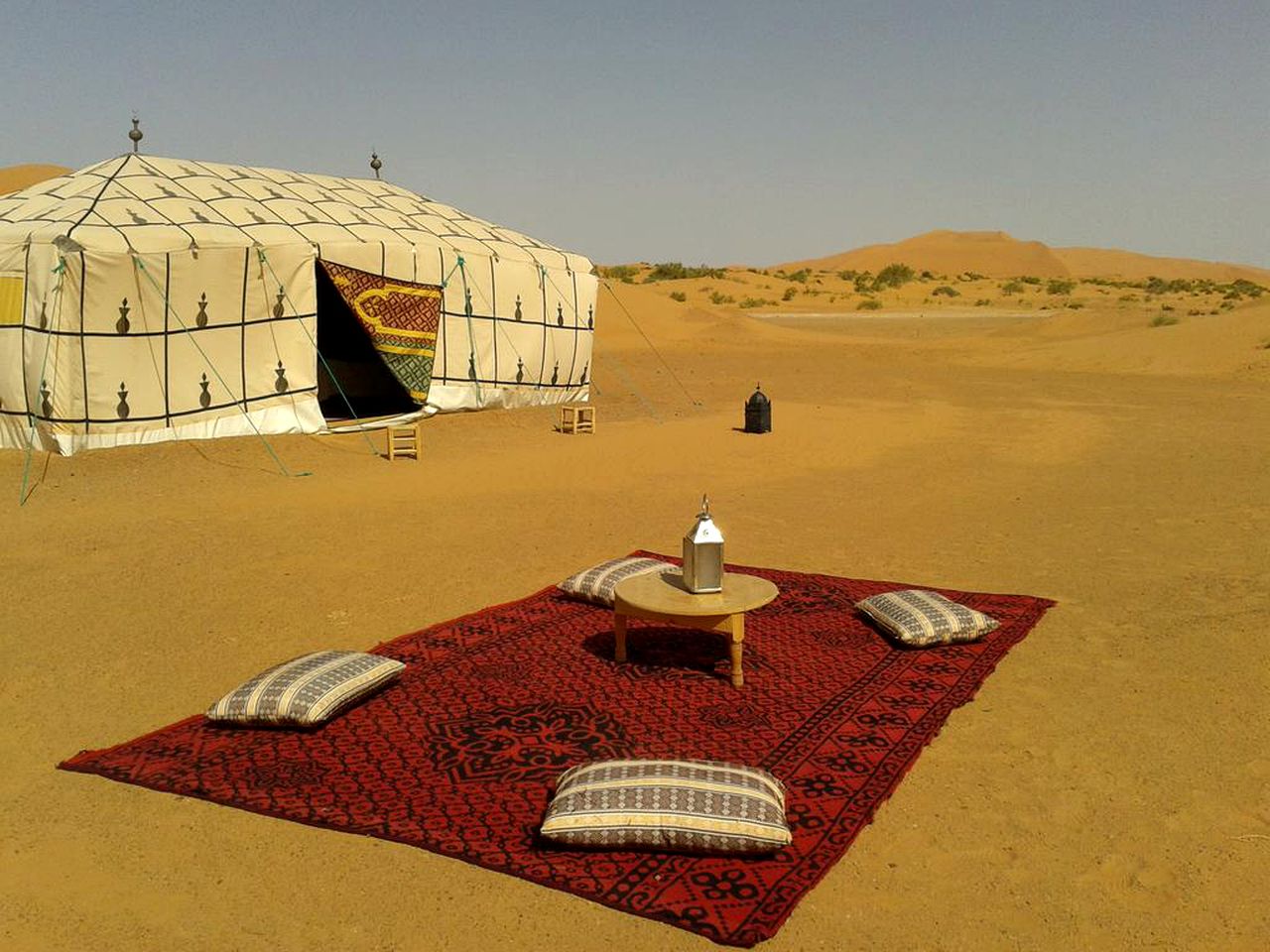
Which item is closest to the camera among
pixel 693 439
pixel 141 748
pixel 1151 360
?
pixel 141 748

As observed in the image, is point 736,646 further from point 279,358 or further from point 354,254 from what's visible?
point 354,254

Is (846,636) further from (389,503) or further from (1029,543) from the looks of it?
(389,503)

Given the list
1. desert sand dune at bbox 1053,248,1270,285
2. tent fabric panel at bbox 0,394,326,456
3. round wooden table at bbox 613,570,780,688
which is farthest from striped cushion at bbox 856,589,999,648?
desert sand dune at bbox 1053,248,1270,285

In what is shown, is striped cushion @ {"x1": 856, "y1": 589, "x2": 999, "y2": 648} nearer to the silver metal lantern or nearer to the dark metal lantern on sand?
the silver metal lantern

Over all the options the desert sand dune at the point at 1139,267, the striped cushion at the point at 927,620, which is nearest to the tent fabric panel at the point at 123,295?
the striped cushion at the point at 927,620

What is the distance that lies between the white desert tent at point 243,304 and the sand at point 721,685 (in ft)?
1.81

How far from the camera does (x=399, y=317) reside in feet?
43.1

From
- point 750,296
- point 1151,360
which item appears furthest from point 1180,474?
point 750,296

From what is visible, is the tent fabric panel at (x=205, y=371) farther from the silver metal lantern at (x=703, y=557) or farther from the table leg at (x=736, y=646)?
the table leg at (x=736, y=646)

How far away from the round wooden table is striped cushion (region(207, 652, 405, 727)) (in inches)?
43.7

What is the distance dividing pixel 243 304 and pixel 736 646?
841 centimetres

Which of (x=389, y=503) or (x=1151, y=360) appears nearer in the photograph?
(x=389, y=503)

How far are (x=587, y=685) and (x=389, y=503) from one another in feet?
15.3

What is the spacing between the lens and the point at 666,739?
4.52 m
